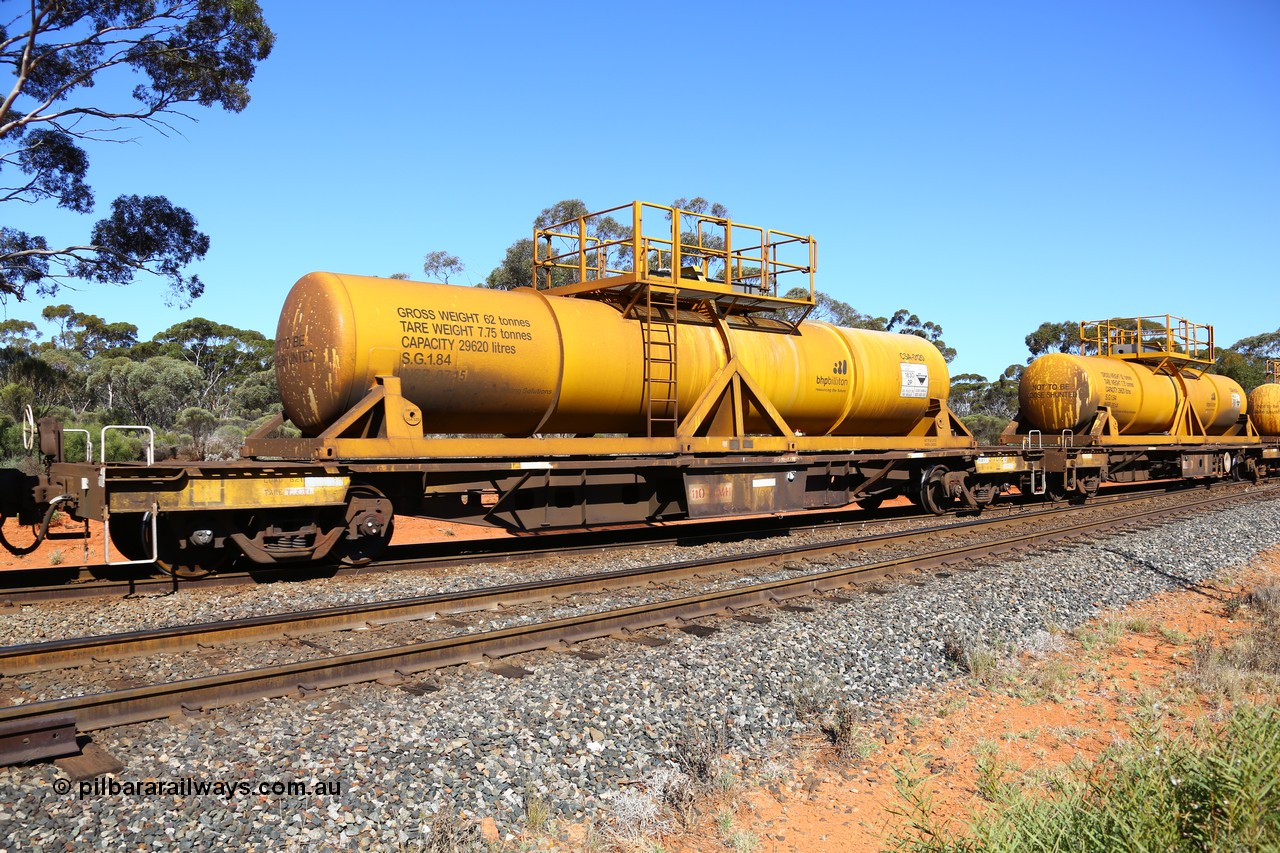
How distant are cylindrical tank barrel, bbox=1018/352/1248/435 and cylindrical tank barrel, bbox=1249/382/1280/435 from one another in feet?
24.3

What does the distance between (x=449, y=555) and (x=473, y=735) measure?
6.47m

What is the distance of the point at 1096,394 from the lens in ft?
69.2

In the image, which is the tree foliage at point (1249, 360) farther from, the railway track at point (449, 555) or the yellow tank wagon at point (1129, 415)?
the railway track at point (449, 555)

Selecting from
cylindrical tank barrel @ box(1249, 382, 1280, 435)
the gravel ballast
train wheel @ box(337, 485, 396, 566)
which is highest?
Result: cylindrical tank barrel @ box(1249, 382, 1280, 435)

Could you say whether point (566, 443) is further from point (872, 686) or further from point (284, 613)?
point (872, 686)

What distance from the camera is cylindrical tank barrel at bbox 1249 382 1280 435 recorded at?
31188 mm

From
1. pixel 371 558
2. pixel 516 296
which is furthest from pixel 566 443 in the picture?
pixel 371 558

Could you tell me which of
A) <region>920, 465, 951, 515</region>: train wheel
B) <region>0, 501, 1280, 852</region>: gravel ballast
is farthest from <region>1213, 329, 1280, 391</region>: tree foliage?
<region>0, 501, 1280, 852</region>: gravel ballast

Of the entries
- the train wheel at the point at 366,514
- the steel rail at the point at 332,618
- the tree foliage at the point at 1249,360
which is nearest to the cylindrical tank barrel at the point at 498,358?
the train wheel at the point at 366,514

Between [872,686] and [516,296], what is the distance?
21.9 ft

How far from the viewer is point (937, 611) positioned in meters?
8.73

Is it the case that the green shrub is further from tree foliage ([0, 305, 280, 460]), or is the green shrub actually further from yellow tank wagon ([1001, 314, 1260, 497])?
yellow tank wagon ([1001, 314, 1260, 497])

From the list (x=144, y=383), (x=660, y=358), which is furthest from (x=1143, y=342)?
(x=144, y=383)

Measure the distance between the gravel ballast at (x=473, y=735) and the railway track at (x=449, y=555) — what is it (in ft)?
2.44
